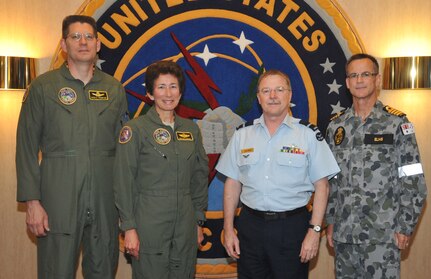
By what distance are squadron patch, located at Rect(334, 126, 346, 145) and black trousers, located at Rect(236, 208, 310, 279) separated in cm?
53

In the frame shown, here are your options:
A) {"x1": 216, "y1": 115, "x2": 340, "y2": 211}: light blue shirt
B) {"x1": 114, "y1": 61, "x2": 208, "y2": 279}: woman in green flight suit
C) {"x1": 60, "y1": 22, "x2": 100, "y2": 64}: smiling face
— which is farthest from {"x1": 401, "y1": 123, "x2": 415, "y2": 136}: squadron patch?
{"x1": 60, "y1": 22, "x2": 100, "y2": 64}: smiling face

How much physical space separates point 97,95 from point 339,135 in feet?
4.71

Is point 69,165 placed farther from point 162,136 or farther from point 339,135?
point 339,135

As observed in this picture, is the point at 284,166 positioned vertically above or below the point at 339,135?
below

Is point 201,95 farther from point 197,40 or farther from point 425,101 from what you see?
point 425,101

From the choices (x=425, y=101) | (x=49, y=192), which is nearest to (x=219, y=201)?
(x=49, y=192)

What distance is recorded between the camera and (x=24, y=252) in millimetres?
3846

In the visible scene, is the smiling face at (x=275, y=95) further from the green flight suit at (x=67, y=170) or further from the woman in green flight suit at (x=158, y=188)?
the green flight suit at (x=67, y=170)

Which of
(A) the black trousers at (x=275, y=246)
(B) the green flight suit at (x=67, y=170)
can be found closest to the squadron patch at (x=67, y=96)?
(B) the green flight suit at (x=67, y=170)

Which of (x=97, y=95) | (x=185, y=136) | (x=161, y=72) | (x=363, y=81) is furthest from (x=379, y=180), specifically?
(x=97, y=95)

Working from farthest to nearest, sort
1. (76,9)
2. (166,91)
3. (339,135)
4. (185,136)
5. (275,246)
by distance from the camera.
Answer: (76,9)
(339,135)
(185,136)
(166,91)
(275,246)

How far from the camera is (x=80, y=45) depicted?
2.82 meters

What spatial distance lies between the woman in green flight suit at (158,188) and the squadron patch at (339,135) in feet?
2.87

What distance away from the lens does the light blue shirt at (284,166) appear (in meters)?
2.66
